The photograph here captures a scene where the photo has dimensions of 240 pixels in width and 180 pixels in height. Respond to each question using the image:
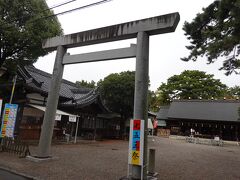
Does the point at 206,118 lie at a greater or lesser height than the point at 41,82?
lesser

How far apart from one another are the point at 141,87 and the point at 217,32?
3.84 meters

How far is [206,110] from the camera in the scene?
33812 mm

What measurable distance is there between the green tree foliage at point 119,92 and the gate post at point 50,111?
39.5ft

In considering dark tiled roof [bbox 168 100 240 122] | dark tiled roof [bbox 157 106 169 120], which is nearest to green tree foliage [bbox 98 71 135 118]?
dark tiled roof [bbox 168 100 240 122]

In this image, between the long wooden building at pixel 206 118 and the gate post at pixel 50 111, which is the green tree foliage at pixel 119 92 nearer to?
the gate post at pixel 50 111

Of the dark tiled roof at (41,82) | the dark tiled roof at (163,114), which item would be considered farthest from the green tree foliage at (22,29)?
the dark tiled roof at (163,114)

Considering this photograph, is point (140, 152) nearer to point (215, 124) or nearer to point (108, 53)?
point (108, 53)

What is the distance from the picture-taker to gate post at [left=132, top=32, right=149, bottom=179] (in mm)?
6285

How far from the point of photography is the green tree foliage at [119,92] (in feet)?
68.4

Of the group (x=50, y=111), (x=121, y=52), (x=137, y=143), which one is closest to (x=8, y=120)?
(x=50, y=111)

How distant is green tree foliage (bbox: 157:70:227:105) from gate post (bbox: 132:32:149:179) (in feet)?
121

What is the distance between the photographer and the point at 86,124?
20.2 m

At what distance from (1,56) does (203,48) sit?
11.9 m

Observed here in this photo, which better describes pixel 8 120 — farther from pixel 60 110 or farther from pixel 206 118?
pixel 206 118
